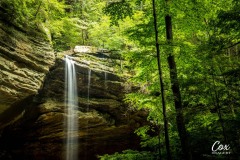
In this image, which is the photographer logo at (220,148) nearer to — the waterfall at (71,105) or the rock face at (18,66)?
the rock face at (18,66)

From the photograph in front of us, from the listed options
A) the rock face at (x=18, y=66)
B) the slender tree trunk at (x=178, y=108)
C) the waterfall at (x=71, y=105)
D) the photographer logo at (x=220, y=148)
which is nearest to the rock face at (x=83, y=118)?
the waterfall at (x=71, y=105)

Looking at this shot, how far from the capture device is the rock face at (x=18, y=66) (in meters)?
11.1

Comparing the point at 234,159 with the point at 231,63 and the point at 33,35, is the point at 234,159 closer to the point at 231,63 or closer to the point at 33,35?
the point at 231,63

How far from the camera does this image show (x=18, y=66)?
11.8m

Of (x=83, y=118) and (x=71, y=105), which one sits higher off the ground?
(x=71, y=105)

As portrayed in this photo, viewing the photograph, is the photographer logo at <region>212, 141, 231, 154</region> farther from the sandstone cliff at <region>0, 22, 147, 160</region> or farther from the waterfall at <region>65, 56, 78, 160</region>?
the waterfall at <region>65, 56, 78, 160</region>

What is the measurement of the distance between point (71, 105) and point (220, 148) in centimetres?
925

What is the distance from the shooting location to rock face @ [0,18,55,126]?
1114cm

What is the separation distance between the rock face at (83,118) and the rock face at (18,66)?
1.68 meters

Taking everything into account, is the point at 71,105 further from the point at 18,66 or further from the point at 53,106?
the point at 18,66

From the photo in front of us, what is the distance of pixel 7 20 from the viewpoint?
38.9 ft

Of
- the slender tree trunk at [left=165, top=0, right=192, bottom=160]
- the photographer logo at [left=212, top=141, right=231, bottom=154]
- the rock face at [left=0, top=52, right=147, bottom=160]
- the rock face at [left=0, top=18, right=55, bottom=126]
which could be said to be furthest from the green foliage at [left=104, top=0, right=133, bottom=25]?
the rock face at [left=0, top=52, right=147, bottom=160]

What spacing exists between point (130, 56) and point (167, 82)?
1.37 m

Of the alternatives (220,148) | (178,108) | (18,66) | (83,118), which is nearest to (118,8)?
(178,108)
